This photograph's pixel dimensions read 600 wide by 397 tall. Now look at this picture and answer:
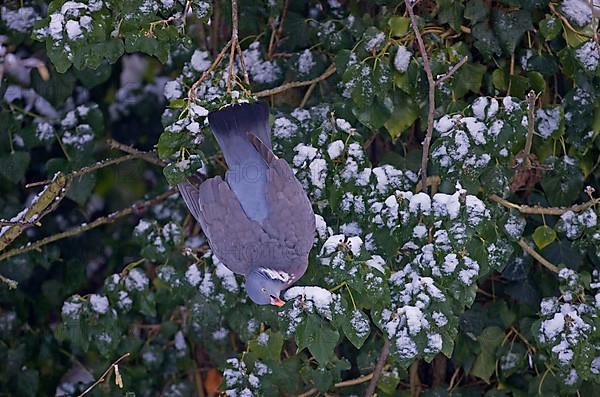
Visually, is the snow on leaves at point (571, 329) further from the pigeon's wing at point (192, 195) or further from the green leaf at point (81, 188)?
the green leaf at point (81, 188)

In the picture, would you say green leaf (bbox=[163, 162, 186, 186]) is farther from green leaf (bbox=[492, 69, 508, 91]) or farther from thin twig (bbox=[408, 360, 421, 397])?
thin twig (bbox=[408, 360, 421, 397])

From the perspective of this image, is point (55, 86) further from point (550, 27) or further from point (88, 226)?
point (550, 27)

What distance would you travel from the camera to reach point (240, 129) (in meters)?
2.35

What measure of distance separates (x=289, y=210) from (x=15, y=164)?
1.12 metres

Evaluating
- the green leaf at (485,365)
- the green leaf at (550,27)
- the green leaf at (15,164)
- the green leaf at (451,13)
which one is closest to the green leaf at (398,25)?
the green leaf at (451,13)

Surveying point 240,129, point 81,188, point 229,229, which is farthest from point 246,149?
point 81,188

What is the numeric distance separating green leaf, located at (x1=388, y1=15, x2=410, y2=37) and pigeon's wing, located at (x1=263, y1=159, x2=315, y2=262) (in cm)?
50

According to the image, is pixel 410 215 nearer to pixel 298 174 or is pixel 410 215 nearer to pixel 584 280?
pixel 298 174

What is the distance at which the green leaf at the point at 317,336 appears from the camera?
7.04ft

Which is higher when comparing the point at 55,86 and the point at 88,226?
the point at 55,86

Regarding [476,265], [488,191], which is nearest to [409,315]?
[476,265]

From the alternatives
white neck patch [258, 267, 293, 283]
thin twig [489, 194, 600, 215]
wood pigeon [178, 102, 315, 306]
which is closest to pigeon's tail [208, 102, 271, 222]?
wood pigeon [178, 102, 315, 306]

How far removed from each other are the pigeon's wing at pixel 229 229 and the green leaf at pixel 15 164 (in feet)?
2.81

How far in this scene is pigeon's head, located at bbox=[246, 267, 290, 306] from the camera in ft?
7.66
